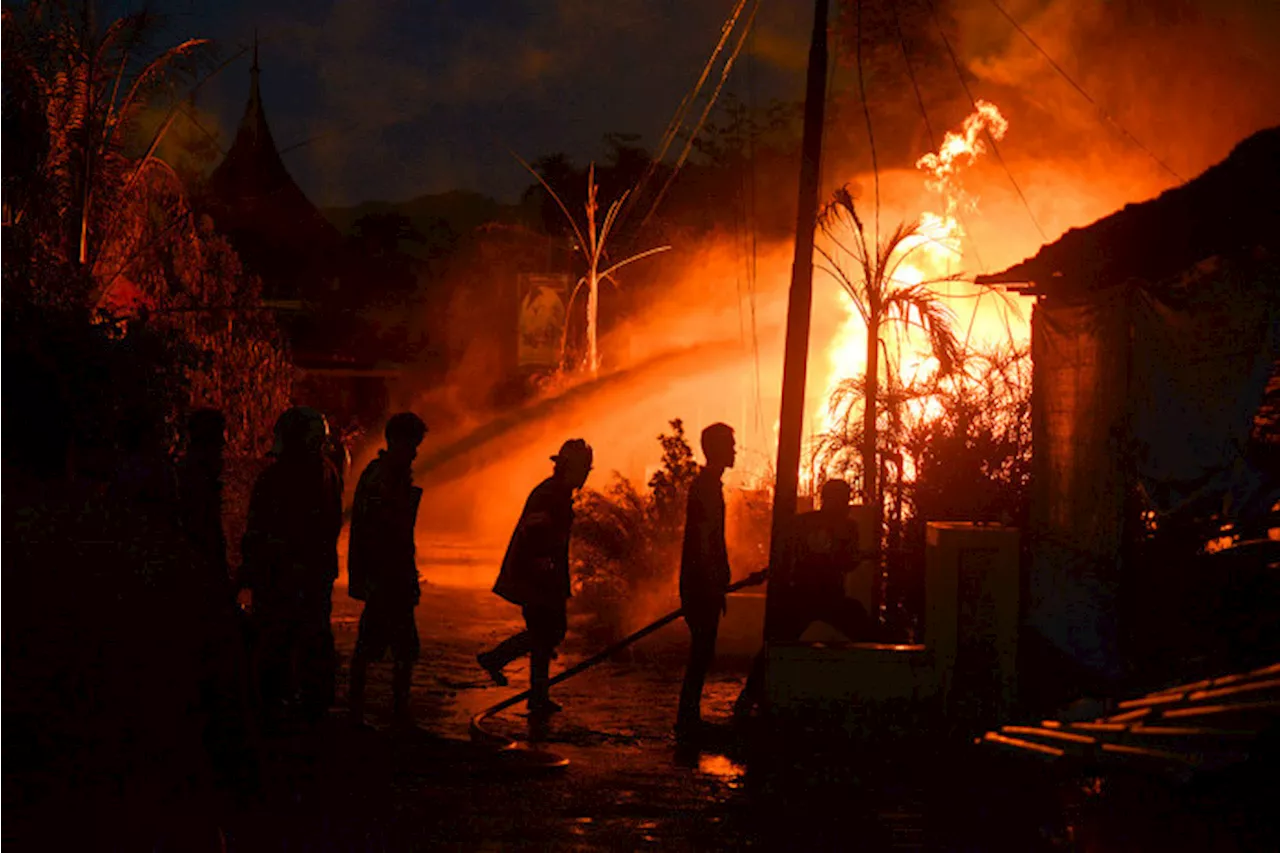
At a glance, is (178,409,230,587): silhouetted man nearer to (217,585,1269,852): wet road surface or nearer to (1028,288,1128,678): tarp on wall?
(217,585,1269,852): wet road surface

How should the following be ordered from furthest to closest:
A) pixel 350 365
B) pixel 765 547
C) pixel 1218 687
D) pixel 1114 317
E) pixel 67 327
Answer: pixel 350 365 < pixel 765 547 < pixel 1114 317 < pixel 67 327 < pixel 1218 687

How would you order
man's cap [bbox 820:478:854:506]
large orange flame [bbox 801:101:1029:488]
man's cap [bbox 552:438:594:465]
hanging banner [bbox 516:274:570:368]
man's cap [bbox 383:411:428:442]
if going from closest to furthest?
1. man's cap [bbox 383:411:428:442]
2. man's cap [bbox 552:438:594:465]
3. man's cap [bbox 820:478:854:506]
4. large orange flame [bbox 801:101:1029:488]
5. hanging banner [bbox 516:274:570:368]

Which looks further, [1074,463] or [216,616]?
[1074,463]

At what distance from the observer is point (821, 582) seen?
10.3 m

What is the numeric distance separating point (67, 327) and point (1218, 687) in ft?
22.9

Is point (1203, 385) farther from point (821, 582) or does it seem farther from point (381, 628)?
point (381, 628)

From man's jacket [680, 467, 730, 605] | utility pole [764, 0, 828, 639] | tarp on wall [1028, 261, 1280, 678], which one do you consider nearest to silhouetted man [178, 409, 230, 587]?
man's jacket [680, 467, 730, 605]

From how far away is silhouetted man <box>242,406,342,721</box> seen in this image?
8.65 m

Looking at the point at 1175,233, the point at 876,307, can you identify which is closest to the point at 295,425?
the point at 1175,233

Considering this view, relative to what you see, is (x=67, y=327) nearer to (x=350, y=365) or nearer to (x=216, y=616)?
(x=216, y=616)

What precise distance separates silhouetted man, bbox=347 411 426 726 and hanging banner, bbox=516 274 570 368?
3324cm

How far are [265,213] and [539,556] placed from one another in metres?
36.2

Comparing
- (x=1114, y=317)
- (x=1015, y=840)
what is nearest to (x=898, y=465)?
(x=1114, y=317)

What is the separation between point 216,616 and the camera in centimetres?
314
